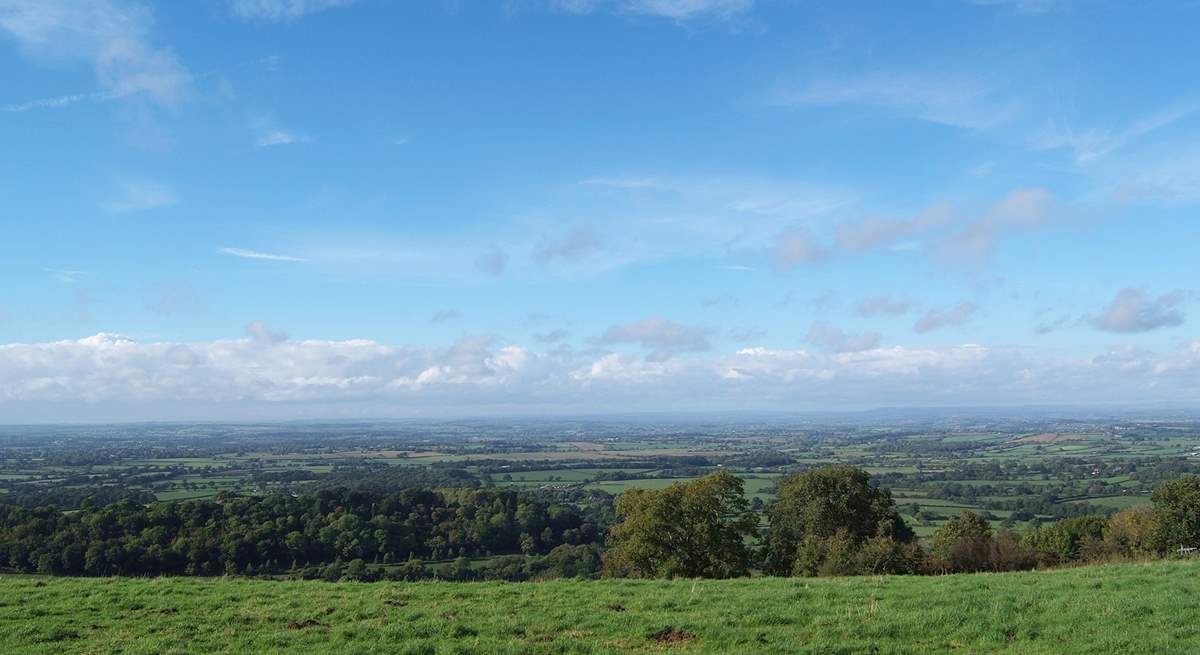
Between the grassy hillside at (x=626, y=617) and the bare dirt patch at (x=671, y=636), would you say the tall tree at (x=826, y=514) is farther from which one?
the bare dirt patch at (x=671, y=636)

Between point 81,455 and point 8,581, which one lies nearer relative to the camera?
point 8,581

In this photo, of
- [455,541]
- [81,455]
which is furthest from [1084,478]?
[81,455]

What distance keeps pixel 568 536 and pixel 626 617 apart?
50.0 metres

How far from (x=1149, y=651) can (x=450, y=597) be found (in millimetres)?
12503

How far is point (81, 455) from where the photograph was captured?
170 m

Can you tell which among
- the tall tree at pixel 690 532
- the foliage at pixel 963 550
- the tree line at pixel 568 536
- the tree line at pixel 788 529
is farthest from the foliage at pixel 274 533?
the foliage at pixel 963 550

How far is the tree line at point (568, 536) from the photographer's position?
31.3 m

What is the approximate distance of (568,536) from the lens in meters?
62.6

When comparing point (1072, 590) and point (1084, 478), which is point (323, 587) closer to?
point (1072, 590)

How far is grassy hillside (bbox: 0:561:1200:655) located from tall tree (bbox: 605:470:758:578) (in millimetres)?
13975

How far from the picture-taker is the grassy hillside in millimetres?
12117

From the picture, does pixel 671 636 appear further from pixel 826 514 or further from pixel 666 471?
pixel 666 471

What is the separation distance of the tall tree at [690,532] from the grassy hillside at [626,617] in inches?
550

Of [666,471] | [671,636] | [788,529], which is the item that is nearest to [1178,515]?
[788,529]
